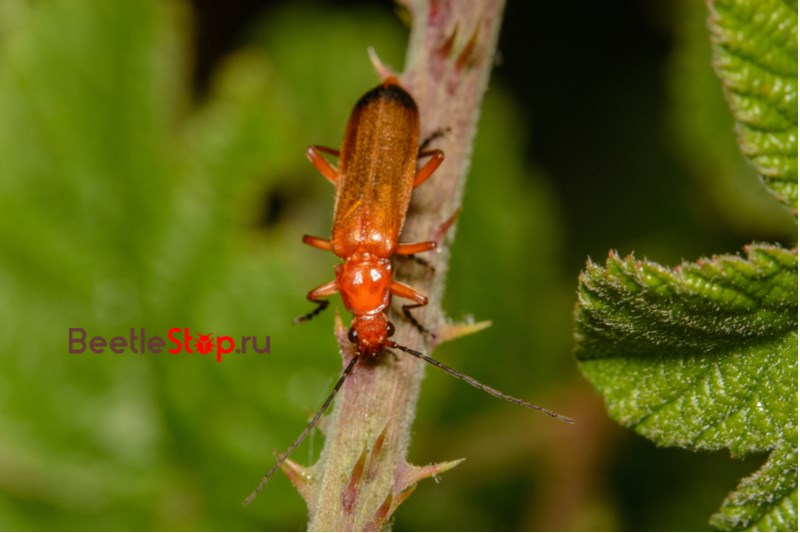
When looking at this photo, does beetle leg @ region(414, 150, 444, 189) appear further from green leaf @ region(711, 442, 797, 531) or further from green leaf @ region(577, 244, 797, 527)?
green leaf @ region(711, 442, 797, 531)

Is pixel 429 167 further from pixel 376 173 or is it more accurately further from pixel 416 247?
pixel 376 173

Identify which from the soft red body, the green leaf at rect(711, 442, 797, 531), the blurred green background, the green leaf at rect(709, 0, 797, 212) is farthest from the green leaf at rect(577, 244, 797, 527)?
the blurred green background

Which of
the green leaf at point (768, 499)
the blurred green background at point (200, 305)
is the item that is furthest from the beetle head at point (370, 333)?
the green leaf at point (768, 499)

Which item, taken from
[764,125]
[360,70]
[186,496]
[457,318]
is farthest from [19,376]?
[764,125]

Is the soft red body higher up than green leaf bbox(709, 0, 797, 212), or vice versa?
the soft red body

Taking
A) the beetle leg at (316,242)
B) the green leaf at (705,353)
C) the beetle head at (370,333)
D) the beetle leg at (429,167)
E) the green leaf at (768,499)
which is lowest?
the green leaf at (768,499)

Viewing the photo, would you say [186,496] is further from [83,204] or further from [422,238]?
[422,238]

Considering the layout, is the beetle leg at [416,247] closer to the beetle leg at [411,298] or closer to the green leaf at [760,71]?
the beetle leg at [411,298]
